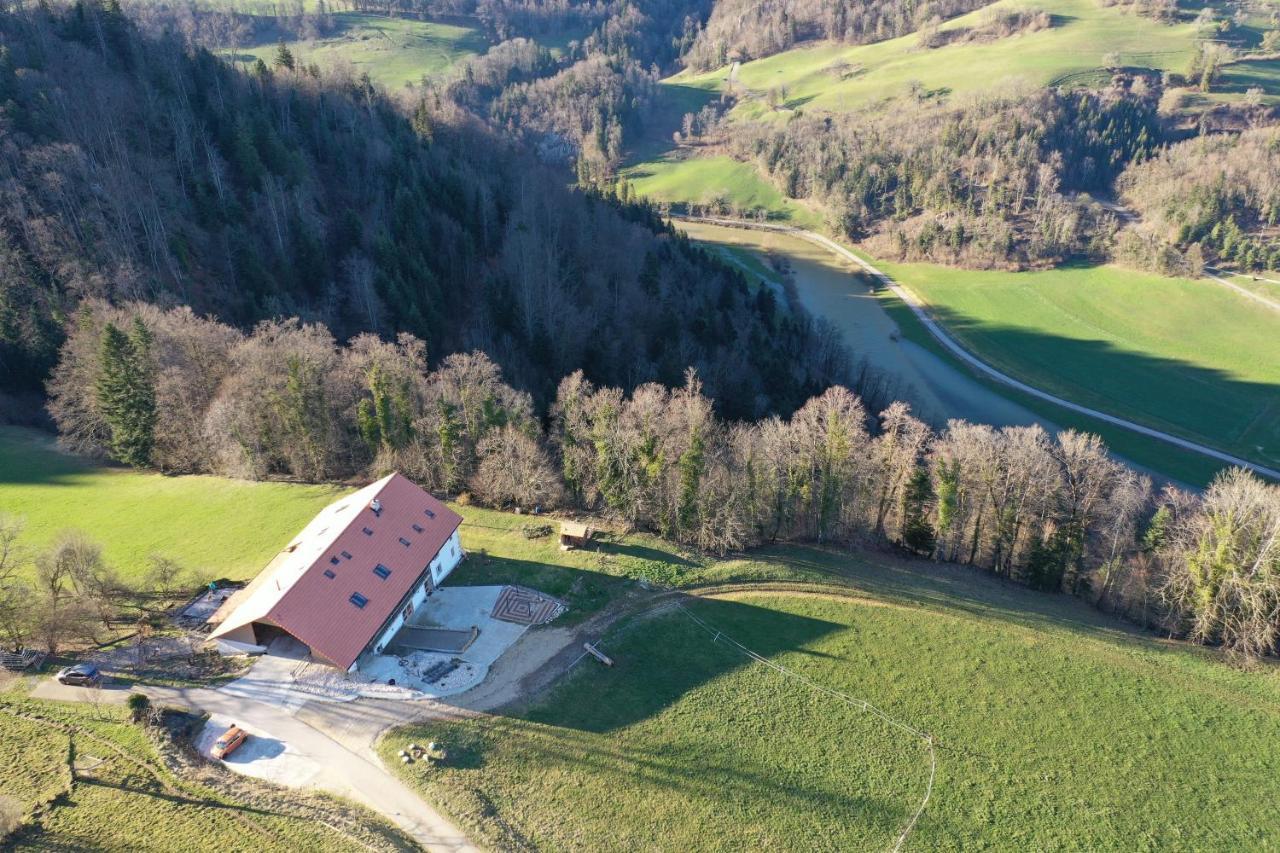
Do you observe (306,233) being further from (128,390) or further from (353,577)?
(353,577)

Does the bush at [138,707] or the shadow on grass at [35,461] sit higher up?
the shadow on grass at [35,461]

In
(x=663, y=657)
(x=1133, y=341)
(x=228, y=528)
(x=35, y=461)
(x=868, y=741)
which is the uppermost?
(x=35, y=461)

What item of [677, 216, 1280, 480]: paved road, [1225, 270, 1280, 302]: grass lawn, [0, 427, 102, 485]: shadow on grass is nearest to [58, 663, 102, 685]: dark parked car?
[0, 427, 102, 485]: shadow on grass

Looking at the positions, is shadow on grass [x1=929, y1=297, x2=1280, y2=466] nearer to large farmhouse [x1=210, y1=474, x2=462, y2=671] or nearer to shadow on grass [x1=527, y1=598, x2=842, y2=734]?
shadow on grass [x1=527, y1=598, x2=842, y2=734]

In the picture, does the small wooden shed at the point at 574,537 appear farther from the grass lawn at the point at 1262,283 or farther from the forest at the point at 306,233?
the grass lawn at the point at 1262,283

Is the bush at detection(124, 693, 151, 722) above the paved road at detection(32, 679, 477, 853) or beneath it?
above

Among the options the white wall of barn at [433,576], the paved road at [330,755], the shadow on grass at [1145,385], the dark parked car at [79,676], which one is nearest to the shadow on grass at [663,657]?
the paved road at [330,755]

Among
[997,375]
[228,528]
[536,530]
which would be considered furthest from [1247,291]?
[228,528]
